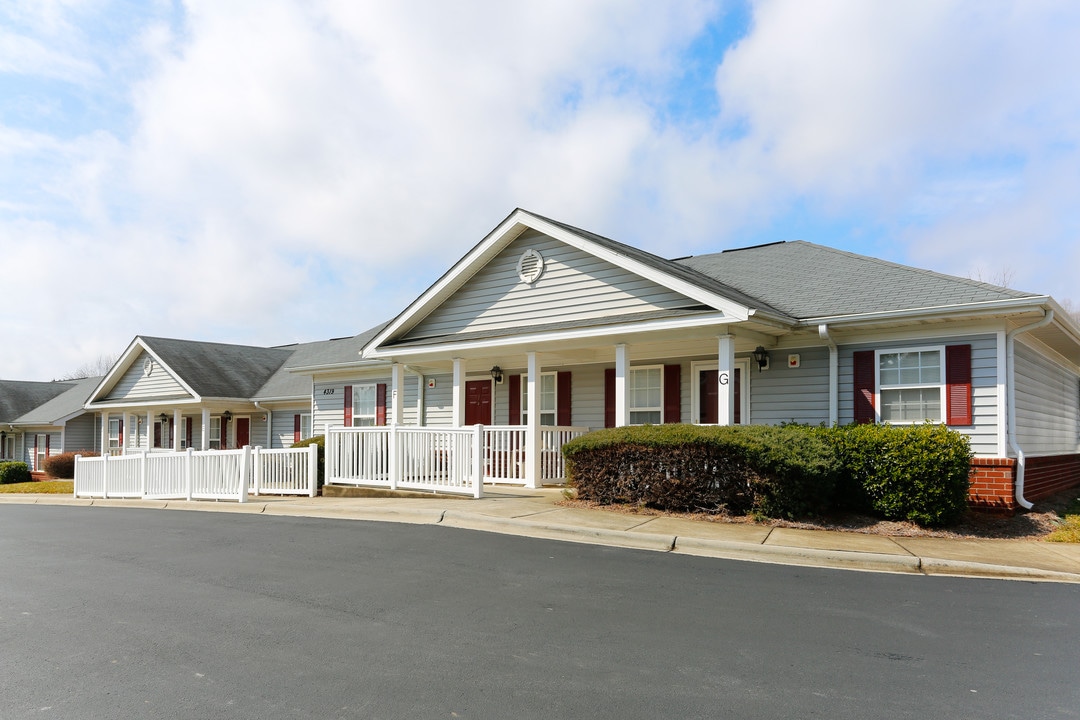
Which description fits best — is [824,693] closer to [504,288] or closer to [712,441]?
[712,441]

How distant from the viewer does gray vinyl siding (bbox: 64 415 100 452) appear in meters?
37.9

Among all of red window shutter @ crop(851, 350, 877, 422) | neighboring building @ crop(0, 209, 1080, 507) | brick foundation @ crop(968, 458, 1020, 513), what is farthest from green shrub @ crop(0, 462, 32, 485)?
brick foundation @ crop(968, 458, 1020, 513)

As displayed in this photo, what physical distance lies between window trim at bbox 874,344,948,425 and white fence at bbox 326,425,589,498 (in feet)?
17.9

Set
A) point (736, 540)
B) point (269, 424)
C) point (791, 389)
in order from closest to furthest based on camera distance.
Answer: point (736, 540), point (791, 389), point (269, 424)

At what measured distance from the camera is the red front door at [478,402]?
18.6m

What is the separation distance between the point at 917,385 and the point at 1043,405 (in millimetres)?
4304

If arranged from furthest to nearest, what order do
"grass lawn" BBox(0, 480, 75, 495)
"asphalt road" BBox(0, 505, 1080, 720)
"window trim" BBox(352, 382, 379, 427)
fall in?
"grass lawn" BBox(0, 480, 75, 495)
"window trim" BBox(352, 382, 379, 427)
"asphalt road" BBox(0, 505, 1080, 720)

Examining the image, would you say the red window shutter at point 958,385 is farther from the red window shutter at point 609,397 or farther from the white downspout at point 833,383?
the red window shutter at point 609,397

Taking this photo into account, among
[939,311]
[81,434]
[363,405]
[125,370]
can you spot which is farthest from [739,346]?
[81,434]

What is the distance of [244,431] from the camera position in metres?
30.1

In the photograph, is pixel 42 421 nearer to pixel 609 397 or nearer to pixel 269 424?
pixel 269 424

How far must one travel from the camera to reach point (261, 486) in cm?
1625

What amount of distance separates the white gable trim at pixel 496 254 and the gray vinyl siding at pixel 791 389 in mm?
2584

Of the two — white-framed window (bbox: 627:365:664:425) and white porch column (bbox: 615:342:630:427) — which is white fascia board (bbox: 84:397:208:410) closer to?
white-framed window (bbox: 627:365:664:425)
